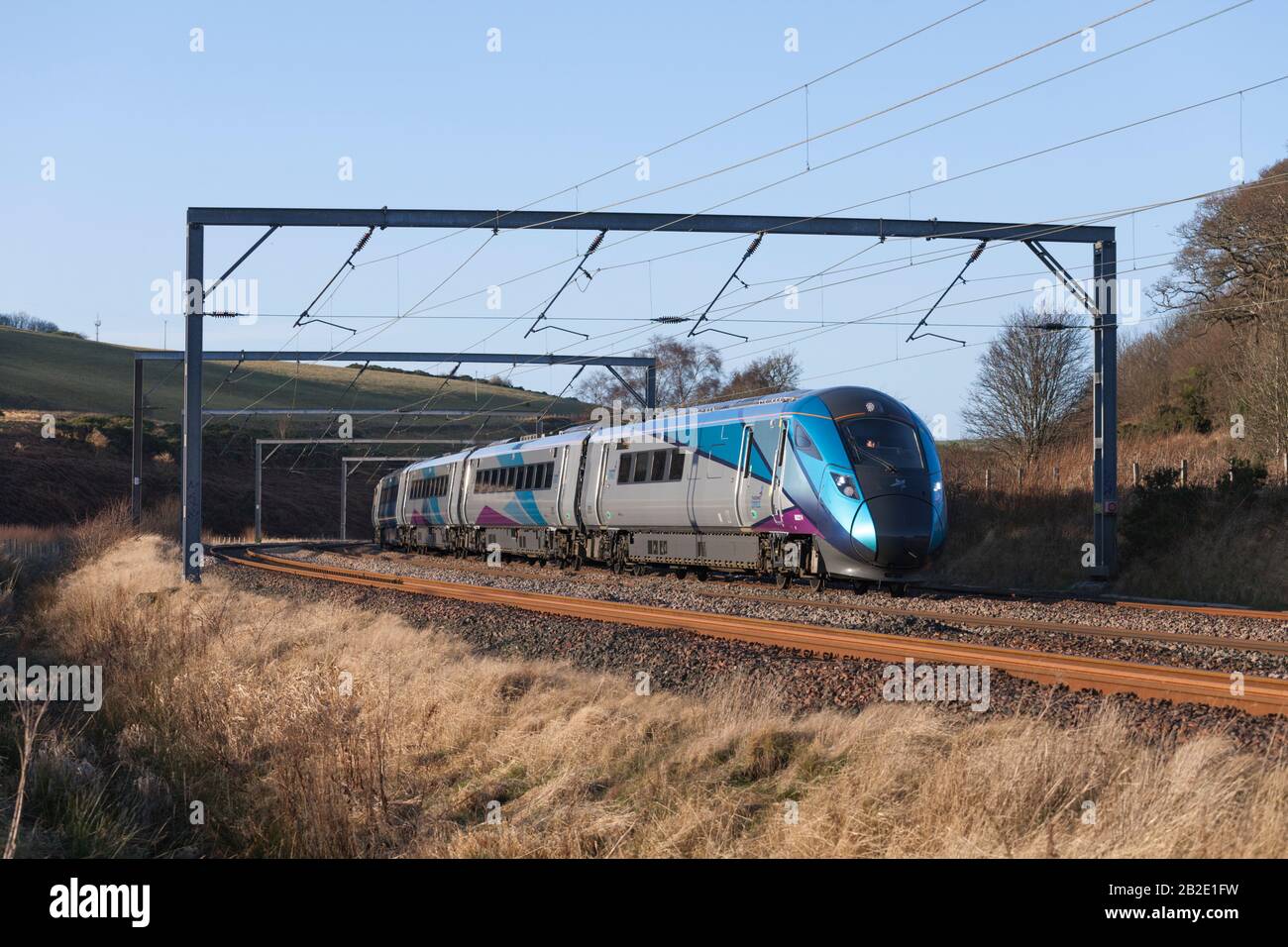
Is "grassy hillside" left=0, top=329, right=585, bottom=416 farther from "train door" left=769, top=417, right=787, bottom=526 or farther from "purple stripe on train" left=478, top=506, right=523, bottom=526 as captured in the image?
"train door" left=769, top=417, right=787, bottom=526

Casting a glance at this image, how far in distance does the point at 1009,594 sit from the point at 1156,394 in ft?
86.5

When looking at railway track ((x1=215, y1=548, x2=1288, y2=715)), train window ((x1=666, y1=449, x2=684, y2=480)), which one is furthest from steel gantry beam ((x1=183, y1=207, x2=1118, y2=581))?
railway track ((x1=215, y1=548, x2=1288, y2=715))

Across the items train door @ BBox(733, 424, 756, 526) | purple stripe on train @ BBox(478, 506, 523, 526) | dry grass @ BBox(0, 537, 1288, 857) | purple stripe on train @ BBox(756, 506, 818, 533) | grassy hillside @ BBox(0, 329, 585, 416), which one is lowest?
dry grass @ BBox(0, 537, 1288, 857)

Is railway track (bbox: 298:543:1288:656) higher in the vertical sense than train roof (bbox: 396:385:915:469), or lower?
lower

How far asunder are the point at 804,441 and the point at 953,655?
833 centimetres

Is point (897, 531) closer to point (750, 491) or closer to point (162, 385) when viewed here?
point (750, 491)

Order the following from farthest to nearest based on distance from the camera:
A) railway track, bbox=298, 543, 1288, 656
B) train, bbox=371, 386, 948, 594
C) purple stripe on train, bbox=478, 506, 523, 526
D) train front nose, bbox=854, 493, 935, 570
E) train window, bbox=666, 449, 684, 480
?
purple stripe on train, bbox=478, 506, 523, 526 < train window, bbox=666, 449, 684, 480 < train, bbox=371, 386, 948, 594 < train front nose, bbox=854, 493, 935, 570 < railway track, bbox=298, 543, 1288, 656

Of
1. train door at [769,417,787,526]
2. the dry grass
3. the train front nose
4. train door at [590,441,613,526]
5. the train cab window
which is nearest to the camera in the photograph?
the dry grass

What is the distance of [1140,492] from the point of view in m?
25.1

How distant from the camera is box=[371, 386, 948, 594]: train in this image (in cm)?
1961

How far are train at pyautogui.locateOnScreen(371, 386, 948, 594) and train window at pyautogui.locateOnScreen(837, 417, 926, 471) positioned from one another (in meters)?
0.02

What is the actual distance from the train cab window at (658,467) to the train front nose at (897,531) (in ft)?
21.5

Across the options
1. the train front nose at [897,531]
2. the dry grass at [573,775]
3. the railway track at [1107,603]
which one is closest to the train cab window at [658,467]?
the railway track at [1107,603]
